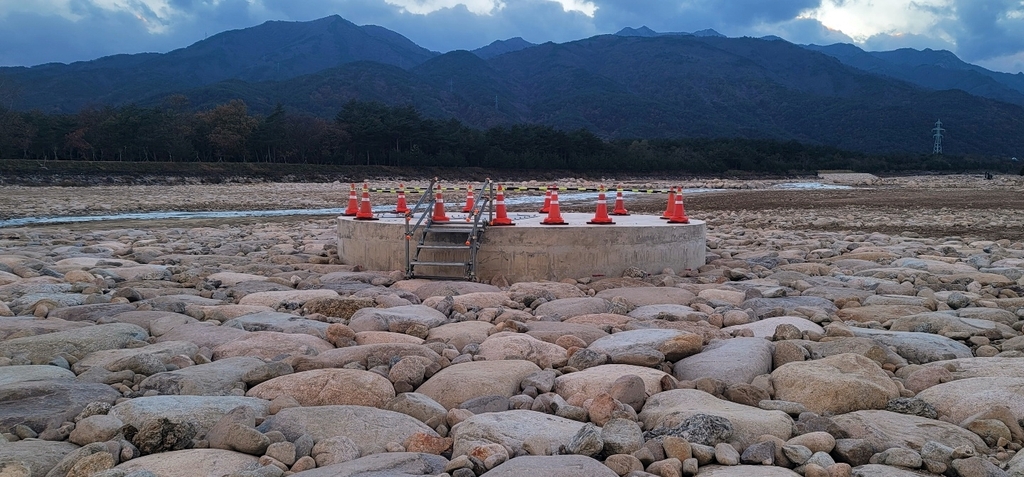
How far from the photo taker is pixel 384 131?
235 ft

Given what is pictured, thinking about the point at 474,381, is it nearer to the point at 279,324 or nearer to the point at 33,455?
the point at 33,455

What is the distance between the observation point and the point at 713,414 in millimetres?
4309

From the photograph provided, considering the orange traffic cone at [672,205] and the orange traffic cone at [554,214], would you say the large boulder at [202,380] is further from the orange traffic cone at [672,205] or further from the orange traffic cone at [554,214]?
the orange traffic cone at [672,205]

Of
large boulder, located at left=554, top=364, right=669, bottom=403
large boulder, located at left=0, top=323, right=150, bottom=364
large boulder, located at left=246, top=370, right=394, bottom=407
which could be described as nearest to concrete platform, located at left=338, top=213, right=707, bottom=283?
large boulder, located at left=0, top=323, right=150, bottom=364

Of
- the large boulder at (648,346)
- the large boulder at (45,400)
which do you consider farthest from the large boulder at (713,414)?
the large boulder at (45,400)

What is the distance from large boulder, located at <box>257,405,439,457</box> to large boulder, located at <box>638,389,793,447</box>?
4.29ft

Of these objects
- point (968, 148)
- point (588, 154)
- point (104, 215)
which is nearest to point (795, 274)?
point (104, 215)


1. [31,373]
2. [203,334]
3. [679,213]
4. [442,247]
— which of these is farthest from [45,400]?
[679,213]

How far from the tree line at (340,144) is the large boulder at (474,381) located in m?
60.6

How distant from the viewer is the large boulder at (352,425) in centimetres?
418

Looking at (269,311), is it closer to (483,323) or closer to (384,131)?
(483,323)

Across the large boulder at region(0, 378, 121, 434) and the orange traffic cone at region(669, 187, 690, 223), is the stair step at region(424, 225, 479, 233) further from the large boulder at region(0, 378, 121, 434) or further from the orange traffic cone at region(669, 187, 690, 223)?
the large boulder at region(0, 378, 121, 434)

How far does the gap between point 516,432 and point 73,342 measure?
3.81 meters

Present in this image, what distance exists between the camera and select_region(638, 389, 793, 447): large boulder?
4195 millimetres
